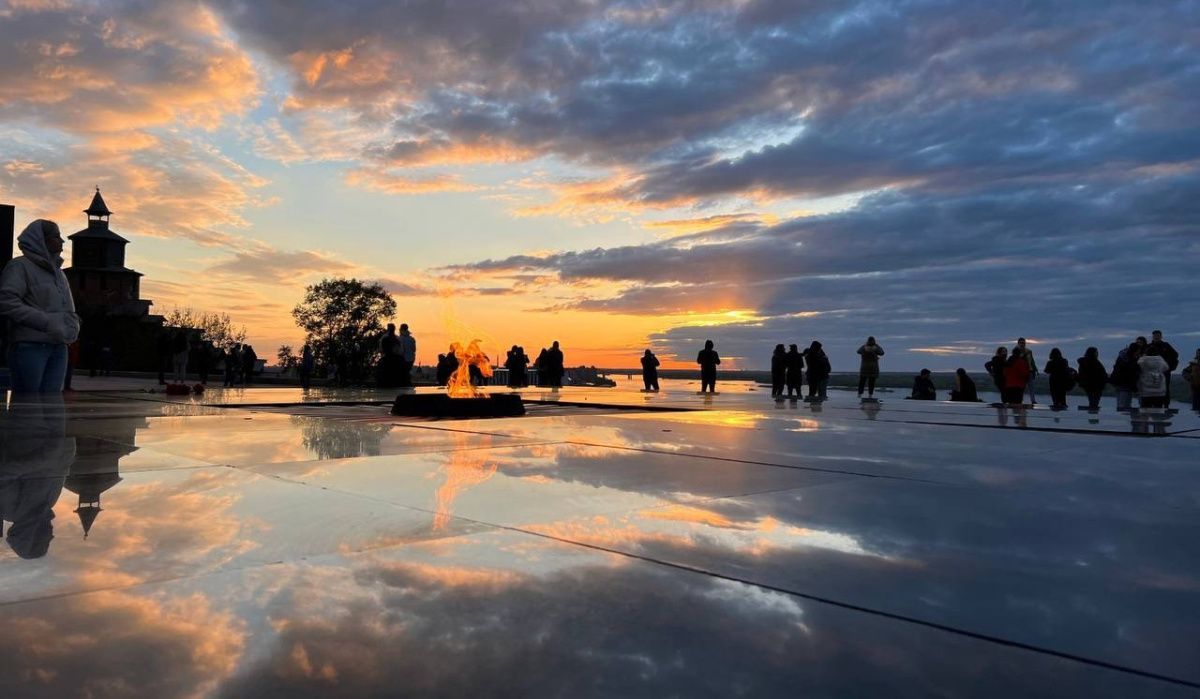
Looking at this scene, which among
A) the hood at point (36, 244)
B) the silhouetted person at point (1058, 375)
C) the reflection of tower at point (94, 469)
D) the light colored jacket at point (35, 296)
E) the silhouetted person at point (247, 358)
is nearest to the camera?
the reflection of tower at point (94, 469)

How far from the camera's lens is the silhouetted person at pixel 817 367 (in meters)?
26.4

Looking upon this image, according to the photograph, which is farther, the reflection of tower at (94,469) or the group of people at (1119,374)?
the group of people at (1119,374)

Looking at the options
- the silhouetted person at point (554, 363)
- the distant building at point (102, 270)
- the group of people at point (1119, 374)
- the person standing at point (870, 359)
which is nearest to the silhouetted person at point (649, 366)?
the silhouetted person at point (554, 363)

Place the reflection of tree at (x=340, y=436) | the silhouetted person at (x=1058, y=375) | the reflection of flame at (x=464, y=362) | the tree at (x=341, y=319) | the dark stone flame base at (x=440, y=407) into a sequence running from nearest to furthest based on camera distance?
the reflection of tree at (x=340, y=436) → the dark stone flame base at (x=440, y=407) → the reflection of flame at (x=464, y=362) → the silhouetted person at (x=1058, y=375) → the tree at (x=341, y=319)

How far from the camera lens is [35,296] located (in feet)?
29.3

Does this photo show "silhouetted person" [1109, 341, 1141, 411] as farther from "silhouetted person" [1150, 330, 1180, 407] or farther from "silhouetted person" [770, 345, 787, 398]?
"silhouetted person" [770, 345, 787, 398]

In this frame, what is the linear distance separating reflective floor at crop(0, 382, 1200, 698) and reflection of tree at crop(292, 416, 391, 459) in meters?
0.41

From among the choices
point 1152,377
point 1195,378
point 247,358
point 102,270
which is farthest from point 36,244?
point 102,270

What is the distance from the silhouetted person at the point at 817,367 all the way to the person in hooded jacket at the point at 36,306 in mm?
21864

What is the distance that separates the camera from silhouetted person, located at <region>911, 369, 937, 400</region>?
87.5 feet

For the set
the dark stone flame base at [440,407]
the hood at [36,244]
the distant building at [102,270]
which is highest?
the distant building at [102,270]

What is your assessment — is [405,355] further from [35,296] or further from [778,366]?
[35,296]

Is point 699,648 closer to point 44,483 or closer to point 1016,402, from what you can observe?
point 44,483

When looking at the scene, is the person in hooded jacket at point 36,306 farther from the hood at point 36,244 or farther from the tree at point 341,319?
the tree at point 341,319
